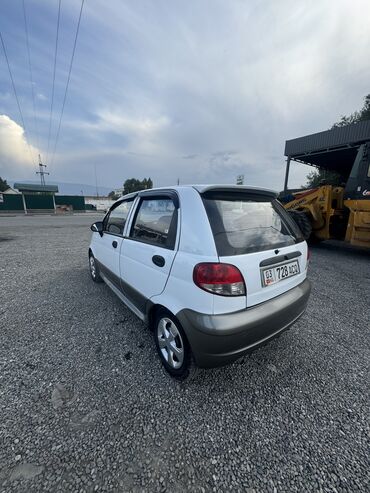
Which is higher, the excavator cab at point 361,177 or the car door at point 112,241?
the excavator cab at point 361,177

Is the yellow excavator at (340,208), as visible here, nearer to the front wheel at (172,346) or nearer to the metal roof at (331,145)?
the metal roof at (331,145)

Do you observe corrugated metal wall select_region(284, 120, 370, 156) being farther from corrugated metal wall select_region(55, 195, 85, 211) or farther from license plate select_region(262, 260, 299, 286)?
corrugated metal wall select_region(55, 195, 85, 211)

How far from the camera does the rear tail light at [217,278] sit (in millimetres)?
1573

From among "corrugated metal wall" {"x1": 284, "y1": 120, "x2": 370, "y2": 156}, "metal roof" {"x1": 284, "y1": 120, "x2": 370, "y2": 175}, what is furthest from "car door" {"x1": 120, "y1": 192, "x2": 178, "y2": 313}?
"corrugated metal wall" {"x1": 284, "y1": 120, "x2": 370, "y2": 156}

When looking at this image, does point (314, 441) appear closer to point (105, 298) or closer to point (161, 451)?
point (161, 451)

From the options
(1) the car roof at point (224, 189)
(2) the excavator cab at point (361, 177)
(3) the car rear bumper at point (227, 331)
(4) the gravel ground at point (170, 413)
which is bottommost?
(4) the gravel ground at point (170, 413)

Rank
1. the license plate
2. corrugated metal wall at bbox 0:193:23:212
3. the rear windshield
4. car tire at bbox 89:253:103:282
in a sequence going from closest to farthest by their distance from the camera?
the rear windshield, the license plate, car tire at bbox 89:253:103:282, corrugated metal wall at bbox 0:193:23:212

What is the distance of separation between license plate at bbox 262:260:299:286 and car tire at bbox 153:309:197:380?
0.83m

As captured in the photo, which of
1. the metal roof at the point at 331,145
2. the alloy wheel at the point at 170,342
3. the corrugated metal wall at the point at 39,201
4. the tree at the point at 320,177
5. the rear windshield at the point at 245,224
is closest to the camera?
the rear windshield at the point at 245,224

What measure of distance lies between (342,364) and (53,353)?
3023 mm

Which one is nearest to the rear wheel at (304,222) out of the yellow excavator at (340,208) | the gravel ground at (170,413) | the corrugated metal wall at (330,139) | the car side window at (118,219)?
the yellow excavator at (340,208)

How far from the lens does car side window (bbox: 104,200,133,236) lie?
2845 millimetres

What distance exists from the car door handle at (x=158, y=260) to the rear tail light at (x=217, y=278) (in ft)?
1.36

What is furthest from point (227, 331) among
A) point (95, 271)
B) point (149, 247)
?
point (95, 271)
